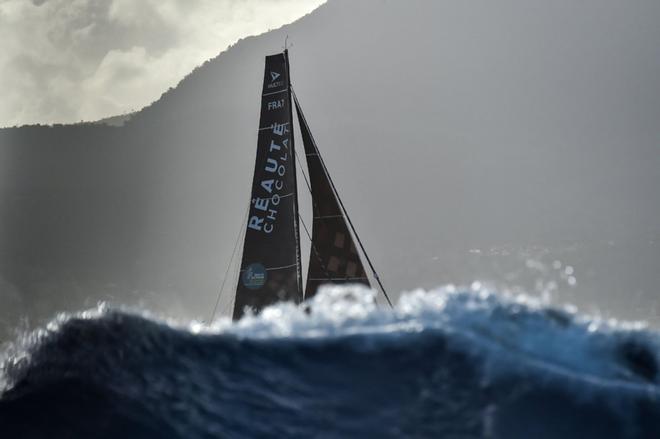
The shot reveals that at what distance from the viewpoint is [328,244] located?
23172 millimetres

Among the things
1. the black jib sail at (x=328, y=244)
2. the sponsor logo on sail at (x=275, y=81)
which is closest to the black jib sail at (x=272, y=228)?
the black jib sail at (x=328, y=244)

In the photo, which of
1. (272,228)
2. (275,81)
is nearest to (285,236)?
(272,228)

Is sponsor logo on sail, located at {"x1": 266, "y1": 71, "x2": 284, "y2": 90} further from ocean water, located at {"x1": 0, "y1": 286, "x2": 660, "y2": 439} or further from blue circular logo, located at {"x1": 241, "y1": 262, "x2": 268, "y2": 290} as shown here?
ocean water, located at {"x1": 0, "y1": 286, "x2": 660, "y2": 439}

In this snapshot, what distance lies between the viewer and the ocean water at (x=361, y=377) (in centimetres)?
734

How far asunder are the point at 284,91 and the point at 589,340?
688 inches

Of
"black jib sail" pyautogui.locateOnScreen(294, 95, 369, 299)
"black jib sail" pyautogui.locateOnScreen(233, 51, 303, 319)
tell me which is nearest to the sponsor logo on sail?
"black jib sail" pyautogui.locateOnScreen(233, 51, 303, 319)

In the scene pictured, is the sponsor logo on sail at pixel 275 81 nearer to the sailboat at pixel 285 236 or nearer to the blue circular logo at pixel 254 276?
the sailboat at pixel 285 236

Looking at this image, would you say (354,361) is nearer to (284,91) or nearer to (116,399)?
(116,399)

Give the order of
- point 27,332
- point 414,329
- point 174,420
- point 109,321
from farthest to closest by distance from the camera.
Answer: point 27,332 → point 109,321 → point 414,329 → point 174,420

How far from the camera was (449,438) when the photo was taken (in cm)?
707

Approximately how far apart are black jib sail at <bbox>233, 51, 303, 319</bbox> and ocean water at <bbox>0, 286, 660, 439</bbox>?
13.4 metres

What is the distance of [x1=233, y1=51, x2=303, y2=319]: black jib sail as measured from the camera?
75.7ft

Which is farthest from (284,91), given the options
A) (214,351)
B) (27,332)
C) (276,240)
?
(214,351)

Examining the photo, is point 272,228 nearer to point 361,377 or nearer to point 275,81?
point 275,81
